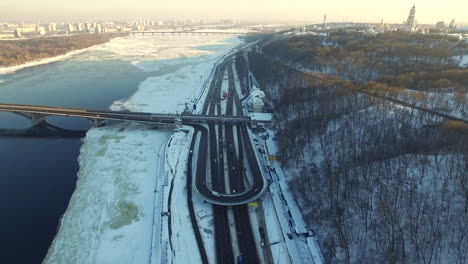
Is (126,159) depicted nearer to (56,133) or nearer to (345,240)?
(56,133)

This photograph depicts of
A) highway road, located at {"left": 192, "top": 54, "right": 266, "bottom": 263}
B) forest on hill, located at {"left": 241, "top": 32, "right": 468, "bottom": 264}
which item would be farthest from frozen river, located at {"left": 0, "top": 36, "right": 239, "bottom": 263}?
forest on hill, located at {"left": 241, "top": 32, "right": 468, "bottom": 264}

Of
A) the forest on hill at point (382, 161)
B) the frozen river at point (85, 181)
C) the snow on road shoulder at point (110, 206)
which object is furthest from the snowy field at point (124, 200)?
the forest on hill at point (382, 161)

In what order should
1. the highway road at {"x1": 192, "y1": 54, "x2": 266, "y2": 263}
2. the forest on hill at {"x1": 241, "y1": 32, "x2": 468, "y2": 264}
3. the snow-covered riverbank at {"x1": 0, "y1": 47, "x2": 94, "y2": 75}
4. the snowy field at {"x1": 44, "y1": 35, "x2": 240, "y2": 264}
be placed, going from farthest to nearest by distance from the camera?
the snow-covered riverbank at {"x1": 0, "y1": 47, "x2": 94, "y2": 75} < the highway road at {"x1": 192, "y1": 54, "x2": 266, "y2": 263} < the snowy field at {"x1": 44, "y1": 35, "x2": 240, "y2": 264} < the forest on hill at {"x1": 241, "y1": 32, "x2": 468, "y2": 264}

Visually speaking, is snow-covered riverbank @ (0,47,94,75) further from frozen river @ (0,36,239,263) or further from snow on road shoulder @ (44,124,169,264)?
snow on road shoulder @ (44,124,169,264)

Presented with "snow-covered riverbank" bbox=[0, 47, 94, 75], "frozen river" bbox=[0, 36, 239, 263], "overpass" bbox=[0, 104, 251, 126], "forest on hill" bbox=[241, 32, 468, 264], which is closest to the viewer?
"forest on hill" bbox=[241, 32, 468, 264]

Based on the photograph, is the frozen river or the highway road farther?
the frozen river

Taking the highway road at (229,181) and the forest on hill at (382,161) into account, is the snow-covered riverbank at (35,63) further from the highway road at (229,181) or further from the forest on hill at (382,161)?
the forest on hill at (382,161)

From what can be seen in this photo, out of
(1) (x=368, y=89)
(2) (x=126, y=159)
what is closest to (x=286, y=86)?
(1) (x=368, y=89)

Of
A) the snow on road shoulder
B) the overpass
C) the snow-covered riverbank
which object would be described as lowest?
the snow on road shoulder
